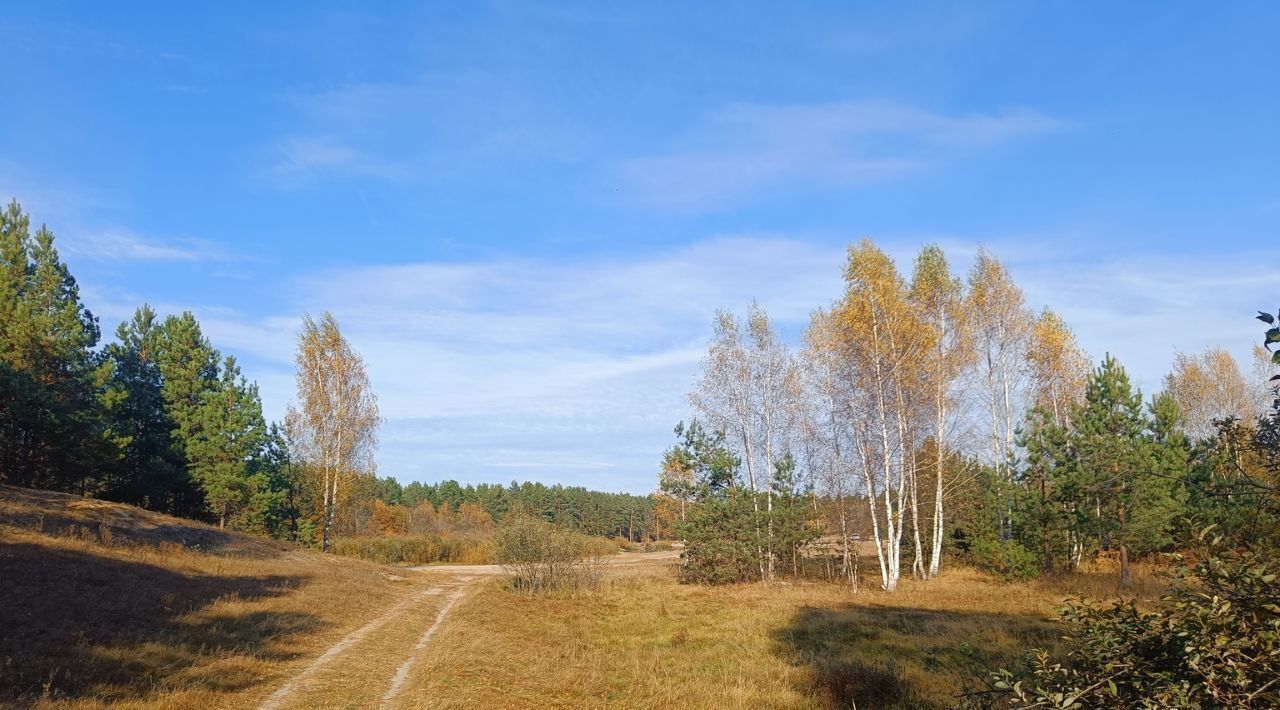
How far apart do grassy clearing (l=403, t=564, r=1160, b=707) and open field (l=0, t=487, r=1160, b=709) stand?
0.23ft

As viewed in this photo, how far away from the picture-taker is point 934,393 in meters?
29.6

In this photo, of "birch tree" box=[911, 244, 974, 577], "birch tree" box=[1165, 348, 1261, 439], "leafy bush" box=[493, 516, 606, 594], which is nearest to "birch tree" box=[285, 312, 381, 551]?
"leafy bush" box=[493, 516, 606, 594]

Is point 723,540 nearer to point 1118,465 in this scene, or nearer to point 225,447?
point 1118,465

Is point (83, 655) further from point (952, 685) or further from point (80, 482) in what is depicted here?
point (80, 482)

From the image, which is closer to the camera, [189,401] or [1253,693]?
[1253,693]

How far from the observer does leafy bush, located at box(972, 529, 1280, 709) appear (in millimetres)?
2916

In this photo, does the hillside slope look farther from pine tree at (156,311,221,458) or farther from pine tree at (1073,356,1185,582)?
pine tree at (1073,356,1185,582)

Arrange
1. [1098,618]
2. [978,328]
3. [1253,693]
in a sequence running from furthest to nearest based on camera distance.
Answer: [978,328]
[1098,618]
[1253,693]

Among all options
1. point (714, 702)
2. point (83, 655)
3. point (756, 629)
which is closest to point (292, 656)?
point (83, 655)

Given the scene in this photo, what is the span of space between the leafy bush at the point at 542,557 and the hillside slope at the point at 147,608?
4.40 metres

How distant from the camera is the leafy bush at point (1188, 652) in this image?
9.57ft

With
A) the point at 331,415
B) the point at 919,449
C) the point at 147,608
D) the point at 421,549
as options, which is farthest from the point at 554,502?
the point at 147,608

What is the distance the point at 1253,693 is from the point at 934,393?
28562mm

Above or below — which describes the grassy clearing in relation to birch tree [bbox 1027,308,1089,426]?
below
